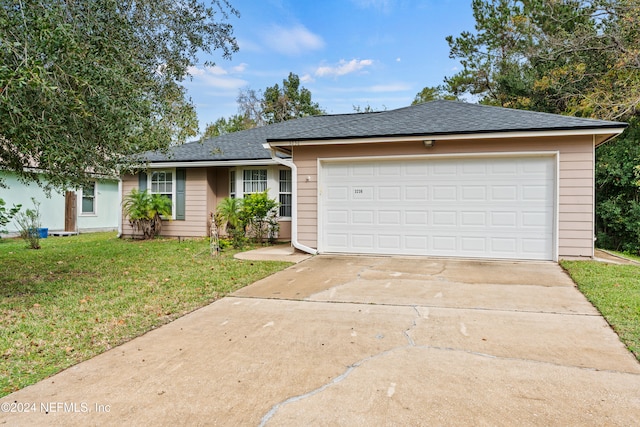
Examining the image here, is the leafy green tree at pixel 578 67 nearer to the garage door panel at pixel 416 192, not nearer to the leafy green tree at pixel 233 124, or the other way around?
the garage door panel at pixel 416 192

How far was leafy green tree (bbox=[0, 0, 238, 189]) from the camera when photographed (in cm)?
379

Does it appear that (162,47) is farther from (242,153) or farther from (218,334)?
(242,153)

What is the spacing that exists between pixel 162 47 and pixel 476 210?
676 cm

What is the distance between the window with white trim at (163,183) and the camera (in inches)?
500

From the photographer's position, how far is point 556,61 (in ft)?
48.2

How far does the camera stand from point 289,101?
3070cm

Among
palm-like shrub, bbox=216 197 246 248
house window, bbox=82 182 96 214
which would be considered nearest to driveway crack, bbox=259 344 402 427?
palm-like shrub, bbox=216 197 246 248

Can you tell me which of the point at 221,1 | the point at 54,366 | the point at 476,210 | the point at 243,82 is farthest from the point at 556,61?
the point at 243,82

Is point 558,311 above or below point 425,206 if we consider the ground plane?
below

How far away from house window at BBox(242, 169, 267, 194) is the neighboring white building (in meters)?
5.65

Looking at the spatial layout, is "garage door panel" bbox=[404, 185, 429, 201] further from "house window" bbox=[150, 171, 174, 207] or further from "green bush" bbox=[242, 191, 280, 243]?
"house window" bbox=[150, 171, 174, 207]

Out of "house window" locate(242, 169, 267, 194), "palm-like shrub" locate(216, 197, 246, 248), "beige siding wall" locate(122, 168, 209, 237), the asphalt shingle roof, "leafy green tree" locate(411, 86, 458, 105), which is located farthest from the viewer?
"leafy green tree" locate(411, 86, 458, 105)

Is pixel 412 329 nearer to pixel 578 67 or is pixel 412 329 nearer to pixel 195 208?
pixel 195 208

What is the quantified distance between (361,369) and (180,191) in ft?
35.6
